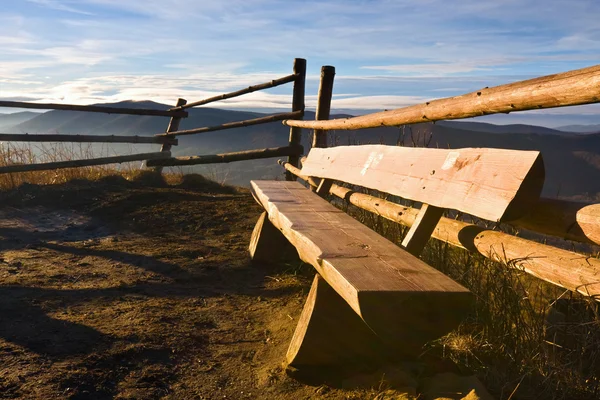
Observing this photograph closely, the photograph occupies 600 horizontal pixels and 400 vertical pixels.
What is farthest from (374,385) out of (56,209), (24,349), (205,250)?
(56,209)

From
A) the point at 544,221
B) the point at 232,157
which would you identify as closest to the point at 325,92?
the point at 232,157

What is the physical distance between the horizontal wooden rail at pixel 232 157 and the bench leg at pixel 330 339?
5228mm

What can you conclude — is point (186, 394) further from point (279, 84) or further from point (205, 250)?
point (279, 84)

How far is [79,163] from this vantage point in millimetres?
8555

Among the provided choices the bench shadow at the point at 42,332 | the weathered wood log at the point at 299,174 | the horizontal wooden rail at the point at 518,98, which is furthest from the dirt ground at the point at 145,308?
the horizontal wooden rail at the point at 518,98

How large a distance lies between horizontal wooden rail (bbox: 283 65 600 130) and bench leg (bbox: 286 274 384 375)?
3.57 feet

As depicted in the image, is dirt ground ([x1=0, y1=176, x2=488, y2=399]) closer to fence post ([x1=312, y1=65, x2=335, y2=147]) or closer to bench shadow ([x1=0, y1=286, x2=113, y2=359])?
bench shadow ([x1=0, y1=286, x2=113, y2=359])

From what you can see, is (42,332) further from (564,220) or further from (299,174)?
(299,174)

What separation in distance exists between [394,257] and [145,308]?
1.90m

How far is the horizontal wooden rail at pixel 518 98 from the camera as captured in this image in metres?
1.86

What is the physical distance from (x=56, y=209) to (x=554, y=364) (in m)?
6.17

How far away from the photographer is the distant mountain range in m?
4.15

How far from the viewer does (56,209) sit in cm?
688

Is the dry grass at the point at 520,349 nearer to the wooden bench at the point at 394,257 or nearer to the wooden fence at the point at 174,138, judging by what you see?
the wooden bench at the point at 394,257
